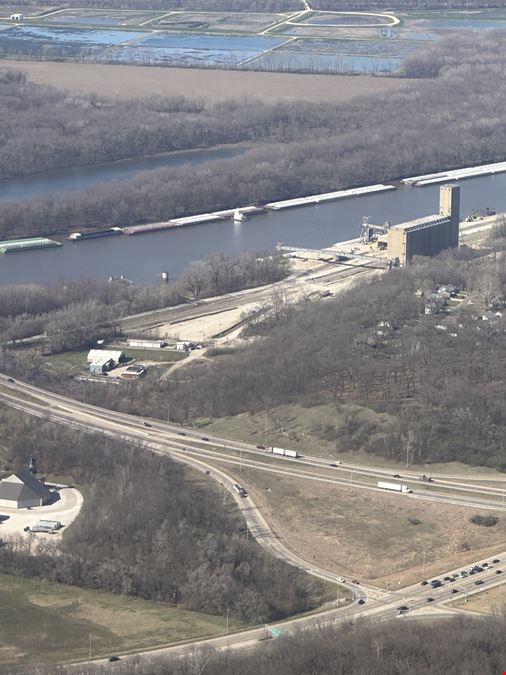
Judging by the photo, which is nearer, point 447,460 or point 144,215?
point 447,460

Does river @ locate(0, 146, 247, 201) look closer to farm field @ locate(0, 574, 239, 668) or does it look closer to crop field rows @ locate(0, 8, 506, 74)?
crop field rows @ locate(0, 8, 506, 74)

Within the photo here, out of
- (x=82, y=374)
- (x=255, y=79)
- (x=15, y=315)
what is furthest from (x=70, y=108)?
(x=82, y=374)

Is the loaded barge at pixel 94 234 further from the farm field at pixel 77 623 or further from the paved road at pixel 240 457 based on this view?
the farm field at pixel 77 623

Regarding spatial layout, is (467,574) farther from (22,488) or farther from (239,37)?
(239,37)

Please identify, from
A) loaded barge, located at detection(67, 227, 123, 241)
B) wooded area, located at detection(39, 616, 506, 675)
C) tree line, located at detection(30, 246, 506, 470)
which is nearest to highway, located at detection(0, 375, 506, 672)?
tree line, located at detection(30, 246, 506, 470)

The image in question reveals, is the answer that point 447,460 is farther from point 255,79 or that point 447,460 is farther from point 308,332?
point 255,79

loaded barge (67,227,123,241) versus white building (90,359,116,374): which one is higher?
white building (90,359,116,374)
